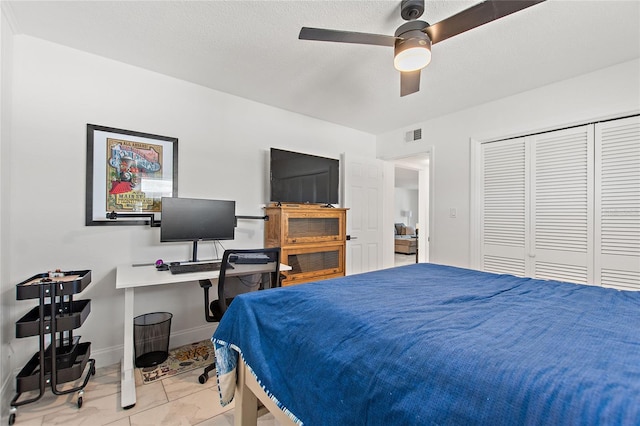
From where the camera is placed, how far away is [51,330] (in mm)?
1772

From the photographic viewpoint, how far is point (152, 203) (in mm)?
2631

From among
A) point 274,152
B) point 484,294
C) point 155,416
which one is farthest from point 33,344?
point 484,294

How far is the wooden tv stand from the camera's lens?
3110mm

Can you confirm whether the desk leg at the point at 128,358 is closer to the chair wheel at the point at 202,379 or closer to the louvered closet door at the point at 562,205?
the chair wheel at the point at 202,379

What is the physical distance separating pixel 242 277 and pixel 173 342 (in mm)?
1190

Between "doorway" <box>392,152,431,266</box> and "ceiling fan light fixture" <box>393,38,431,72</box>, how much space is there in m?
2.11

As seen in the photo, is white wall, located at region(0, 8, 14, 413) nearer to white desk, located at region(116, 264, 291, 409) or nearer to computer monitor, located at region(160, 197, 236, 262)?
white desk, located at region(116, 264, 291, 409)

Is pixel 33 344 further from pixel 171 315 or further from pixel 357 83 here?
pixel 357 83

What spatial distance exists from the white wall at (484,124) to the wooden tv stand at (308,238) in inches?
49.0

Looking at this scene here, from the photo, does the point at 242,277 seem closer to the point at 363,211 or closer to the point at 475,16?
the point at 475,16

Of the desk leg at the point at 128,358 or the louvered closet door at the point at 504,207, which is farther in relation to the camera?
the louvered closet door at the point at 504,207

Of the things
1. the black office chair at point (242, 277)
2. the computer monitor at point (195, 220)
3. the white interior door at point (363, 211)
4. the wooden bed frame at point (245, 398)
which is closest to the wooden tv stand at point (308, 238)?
the white interior door at point (363, 211)

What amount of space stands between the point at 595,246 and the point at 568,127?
3.70ft

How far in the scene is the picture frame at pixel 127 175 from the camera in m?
2.38
